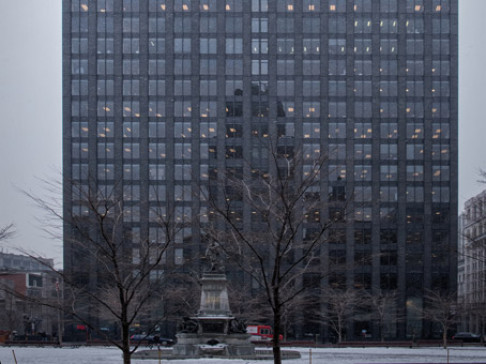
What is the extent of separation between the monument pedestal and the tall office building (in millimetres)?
52384

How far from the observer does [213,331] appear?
43.8 m

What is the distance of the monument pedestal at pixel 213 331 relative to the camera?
41875 mm

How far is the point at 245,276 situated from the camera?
93.1 meters

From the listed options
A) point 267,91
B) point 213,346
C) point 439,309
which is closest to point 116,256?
point 213,346

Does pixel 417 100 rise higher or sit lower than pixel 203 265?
higher

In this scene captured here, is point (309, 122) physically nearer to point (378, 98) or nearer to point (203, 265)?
point (378, 98)

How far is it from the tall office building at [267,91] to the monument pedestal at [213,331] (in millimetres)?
52384

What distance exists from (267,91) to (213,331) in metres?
61.3

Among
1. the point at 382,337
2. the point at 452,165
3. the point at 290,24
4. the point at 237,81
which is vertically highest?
the point at 290,24

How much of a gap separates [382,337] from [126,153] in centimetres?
4591

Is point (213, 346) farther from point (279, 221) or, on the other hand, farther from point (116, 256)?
point (116, 256)

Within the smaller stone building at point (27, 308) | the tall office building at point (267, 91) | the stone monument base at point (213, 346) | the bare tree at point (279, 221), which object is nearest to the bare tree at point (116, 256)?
the bare tree at point (279, 221)

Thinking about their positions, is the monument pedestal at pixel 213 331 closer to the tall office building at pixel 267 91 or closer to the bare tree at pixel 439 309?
the bare tree at pixel 439 309

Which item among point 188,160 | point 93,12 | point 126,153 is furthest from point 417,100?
point 93,12
